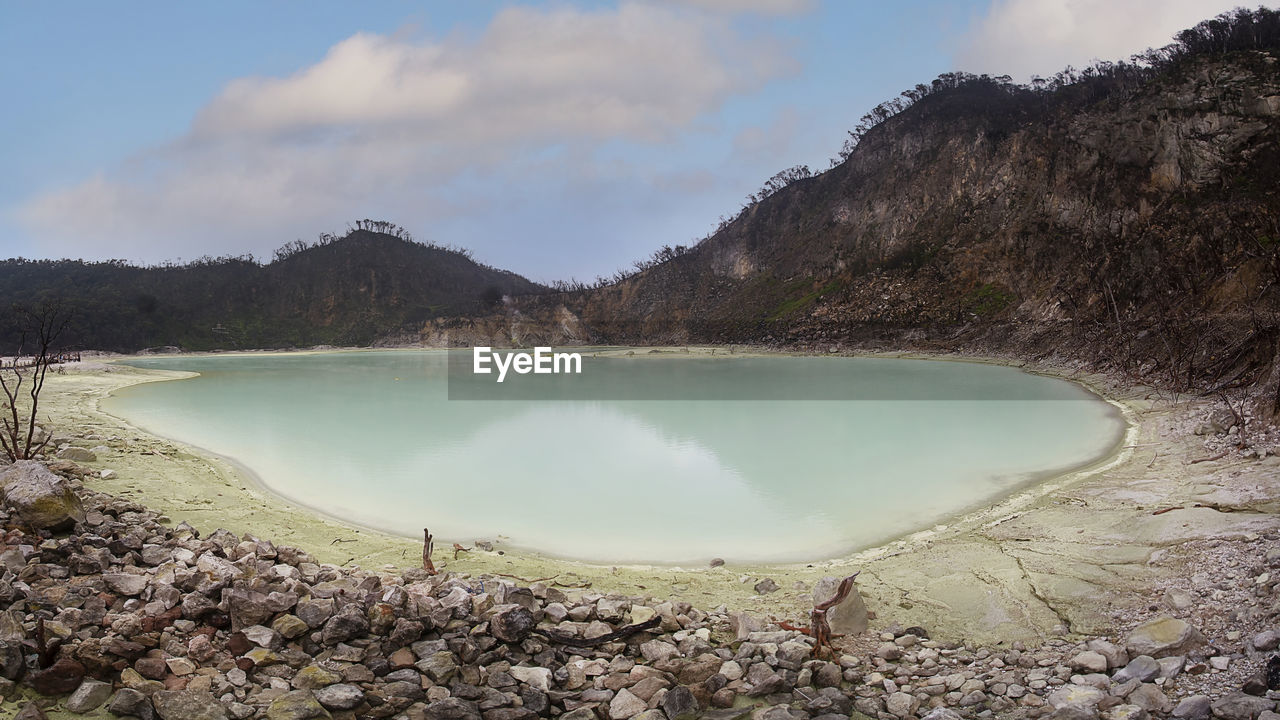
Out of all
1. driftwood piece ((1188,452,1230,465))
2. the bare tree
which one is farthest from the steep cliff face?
the bare tree

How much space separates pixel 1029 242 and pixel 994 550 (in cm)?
4630

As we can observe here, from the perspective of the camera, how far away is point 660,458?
12.0 meters

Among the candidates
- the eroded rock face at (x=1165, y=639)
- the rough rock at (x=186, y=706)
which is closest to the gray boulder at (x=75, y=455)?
the rough rock at (x=186, y=706)

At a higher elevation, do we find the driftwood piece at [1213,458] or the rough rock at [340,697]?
the driftwood piece at [1213,458]

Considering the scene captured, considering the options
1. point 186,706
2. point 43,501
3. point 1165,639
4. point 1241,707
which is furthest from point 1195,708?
point 43,501

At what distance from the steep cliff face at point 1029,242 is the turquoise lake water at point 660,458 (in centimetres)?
476

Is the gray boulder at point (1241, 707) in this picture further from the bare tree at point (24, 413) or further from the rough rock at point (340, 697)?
the bare tree at point (24, 413)

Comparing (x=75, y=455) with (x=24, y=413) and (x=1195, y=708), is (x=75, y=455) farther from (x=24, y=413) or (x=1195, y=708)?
(x=1195, y=708)

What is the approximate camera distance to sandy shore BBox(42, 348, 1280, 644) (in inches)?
191

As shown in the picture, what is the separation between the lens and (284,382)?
3097 cm

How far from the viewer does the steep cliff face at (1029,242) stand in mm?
22156

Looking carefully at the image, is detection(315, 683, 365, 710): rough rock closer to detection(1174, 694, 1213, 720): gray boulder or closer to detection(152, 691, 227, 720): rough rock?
detection(152, 691, 227, 720): rough rock

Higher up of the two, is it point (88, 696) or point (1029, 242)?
point (1029, 242)

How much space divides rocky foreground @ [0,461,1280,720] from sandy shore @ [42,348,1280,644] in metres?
0.55
